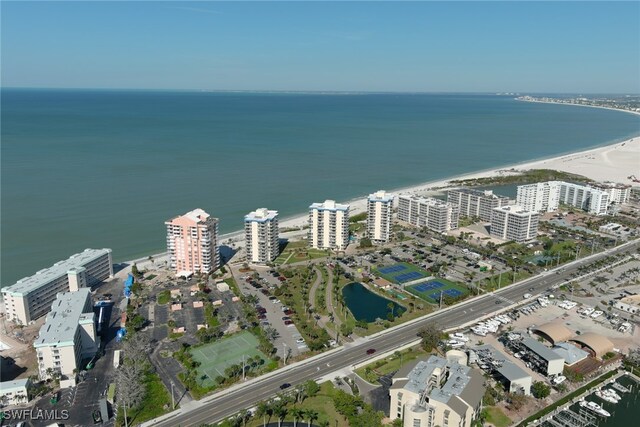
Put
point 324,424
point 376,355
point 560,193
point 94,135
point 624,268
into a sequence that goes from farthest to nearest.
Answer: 1. point 94,135
2. point 560,193
3. point 624,268
4. point 376,355
5. point 324,424

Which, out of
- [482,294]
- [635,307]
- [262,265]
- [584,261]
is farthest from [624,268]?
[262,265]

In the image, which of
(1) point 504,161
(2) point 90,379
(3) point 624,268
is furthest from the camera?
(1) point 504,161

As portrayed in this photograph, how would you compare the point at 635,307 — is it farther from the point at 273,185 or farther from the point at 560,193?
the point at 273,185

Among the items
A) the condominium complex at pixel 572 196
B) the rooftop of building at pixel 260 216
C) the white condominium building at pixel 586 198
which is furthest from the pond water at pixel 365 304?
the white condominium building at pixel 586 198

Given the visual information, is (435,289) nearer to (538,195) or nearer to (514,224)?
(514,224)

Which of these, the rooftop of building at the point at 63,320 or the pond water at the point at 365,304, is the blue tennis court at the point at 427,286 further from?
Answer: the rooftop of building at the point at 63,320

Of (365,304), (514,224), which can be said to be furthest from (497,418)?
(514,224)
